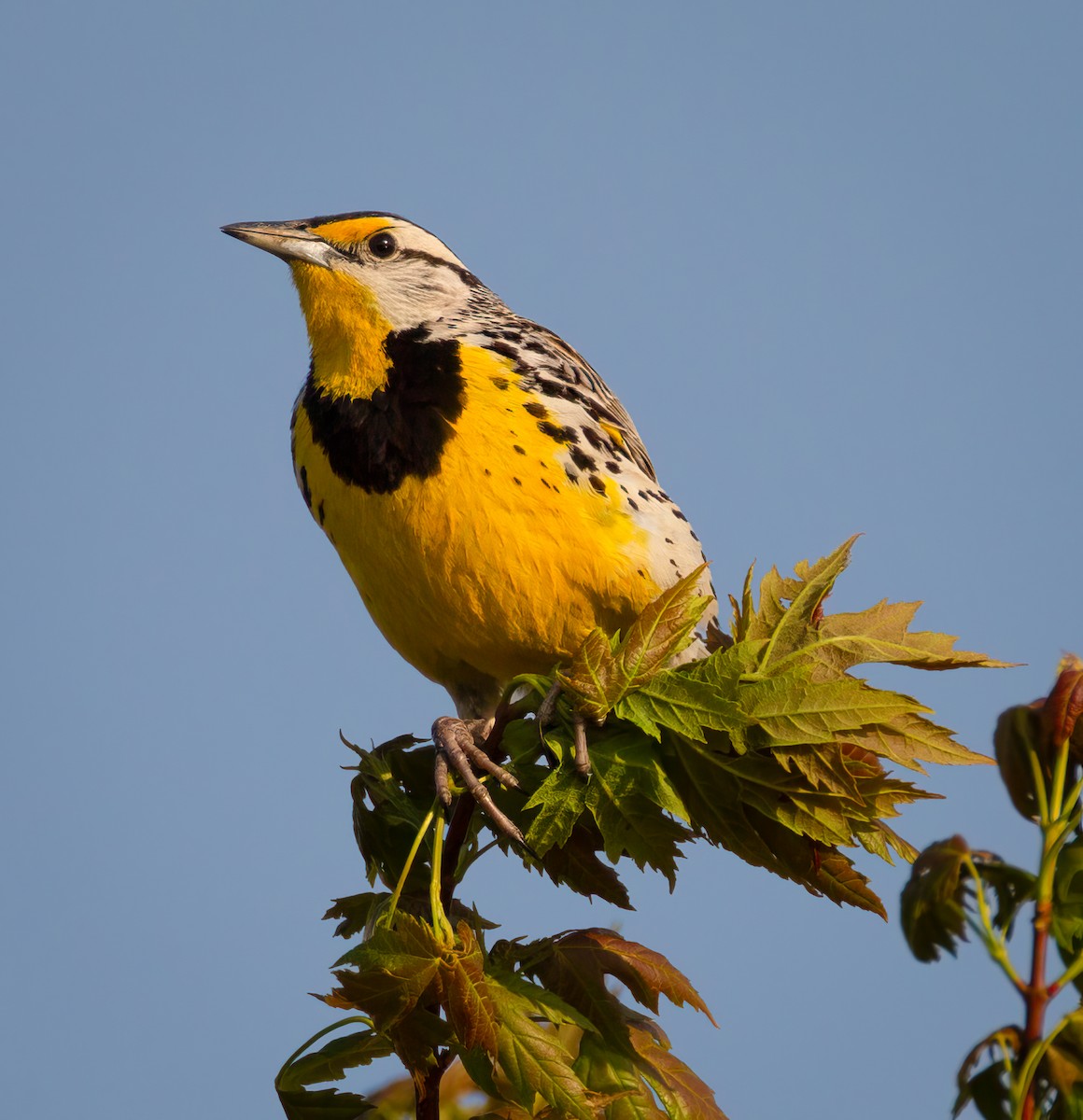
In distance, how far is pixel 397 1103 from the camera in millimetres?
2469

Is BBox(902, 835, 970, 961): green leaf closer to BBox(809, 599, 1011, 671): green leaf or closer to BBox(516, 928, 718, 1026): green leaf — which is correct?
BBox(809, 599, 1011, 671): green leaf

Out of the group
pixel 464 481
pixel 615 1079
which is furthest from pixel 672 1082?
pixel 464 481

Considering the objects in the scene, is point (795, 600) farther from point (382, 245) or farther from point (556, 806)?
point (382, 245)

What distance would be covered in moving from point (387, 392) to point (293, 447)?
1.18ft

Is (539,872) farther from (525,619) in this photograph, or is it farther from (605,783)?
(525,619)

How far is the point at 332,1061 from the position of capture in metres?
2.29

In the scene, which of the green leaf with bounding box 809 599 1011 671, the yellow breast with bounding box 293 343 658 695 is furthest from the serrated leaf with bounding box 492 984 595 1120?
the yellow breast with bounding box 293 343 658 695

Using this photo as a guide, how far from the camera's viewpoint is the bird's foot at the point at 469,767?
8.13 ft

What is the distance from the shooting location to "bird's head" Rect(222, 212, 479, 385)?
349cm

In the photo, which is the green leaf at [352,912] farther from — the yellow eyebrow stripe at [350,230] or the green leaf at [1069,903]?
the yellow eyebrow stripe at [350,230]

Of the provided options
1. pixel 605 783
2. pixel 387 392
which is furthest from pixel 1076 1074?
pixel 387 392

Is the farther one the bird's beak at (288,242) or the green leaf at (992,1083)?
the bird's beak at (288,242)

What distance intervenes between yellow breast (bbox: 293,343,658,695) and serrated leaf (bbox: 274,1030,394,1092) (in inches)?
41.9

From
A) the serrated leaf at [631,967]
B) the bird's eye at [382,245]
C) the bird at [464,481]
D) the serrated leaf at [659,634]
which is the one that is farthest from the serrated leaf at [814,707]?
the bird's eye at [382,245]
